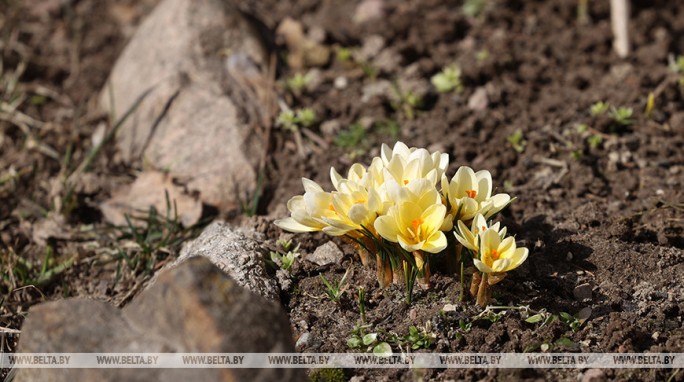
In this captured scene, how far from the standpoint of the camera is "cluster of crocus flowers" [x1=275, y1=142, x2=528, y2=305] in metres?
2.89

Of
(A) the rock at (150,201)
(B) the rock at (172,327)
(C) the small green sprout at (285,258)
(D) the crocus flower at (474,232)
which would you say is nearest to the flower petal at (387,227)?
(D) the crocus flower at (474,232)

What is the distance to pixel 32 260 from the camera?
13.8 ft

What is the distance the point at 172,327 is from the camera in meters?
2.41

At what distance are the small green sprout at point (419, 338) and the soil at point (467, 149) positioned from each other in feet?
0.13

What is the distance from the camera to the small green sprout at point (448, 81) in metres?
4.83

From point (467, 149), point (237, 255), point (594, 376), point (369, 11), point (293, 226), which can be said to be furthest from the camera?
point (369, 11)

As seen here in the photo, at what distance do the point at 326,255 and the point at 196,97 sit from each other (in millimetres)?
1733

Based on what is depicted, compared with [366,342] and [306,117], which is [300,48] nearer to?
[306,117]

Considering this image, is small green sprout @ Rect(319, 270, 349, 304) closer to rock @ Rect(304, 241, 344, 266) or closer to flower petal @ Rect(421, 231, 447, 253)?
rock @ Rect(304, 241, 344, 266)

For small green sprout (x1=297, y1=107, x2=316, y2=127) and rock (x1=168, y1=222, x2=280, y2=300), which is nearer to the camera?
rock (x1=168, y1=222, x2=280, y2=300)

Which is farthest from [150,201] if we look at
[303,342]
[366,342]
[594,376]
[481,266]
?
[594,376]

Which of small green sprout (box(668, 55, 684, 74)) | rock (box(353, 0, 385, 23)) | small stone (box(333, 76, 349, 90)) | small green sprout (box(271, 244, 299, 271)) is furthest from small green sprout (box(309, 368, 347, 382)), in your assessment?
rock (box(353, 0, 385, 23))

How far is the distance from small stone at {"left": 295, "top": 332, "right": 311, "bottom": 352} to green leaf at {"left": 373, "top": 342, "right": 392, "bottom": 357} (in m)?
0.28

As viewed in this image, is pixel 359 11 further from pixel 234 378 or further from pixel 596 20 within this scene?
pixel 234 378
